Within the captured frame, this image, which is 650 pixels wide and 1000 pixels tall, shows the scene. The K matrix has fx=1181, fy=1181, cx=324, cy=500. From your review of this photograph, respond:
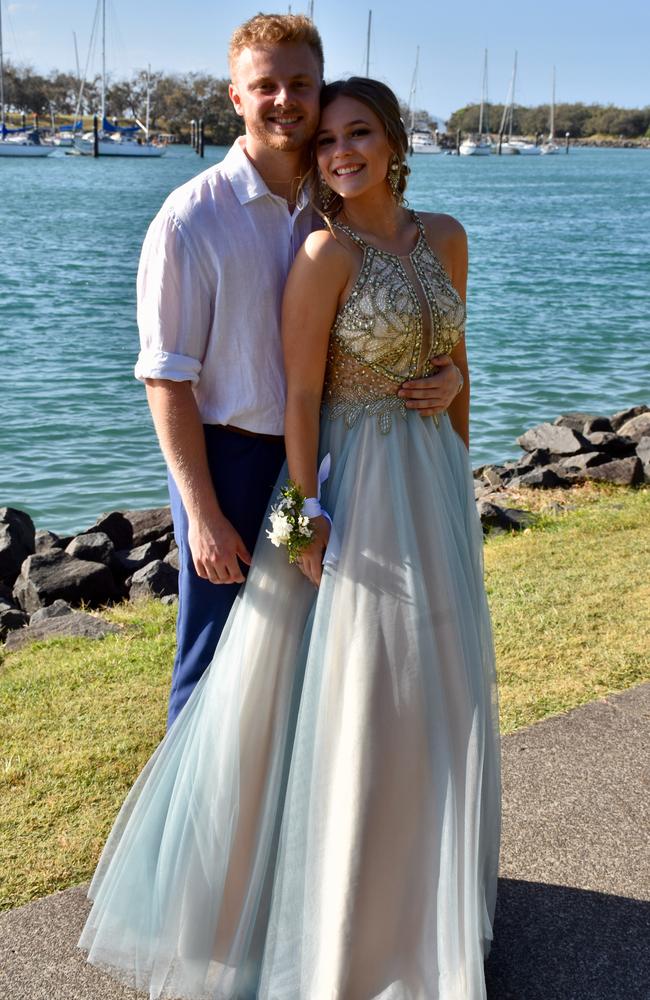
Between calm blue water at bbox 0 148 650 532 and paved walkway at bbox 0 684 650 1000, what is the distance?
823 centimetres

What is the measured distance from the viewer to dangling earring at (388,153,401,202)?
293 centimetres

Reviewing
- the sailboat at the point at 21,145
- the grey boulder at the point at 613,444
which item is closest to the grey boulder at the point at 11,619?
the grey boulder at the point at 613,444

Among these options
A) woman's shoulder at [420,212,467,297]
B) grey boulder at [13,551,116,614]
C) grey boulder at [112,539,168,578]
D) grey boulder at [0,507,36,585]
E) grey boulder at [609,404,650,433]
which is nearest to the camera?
woman's shoulder at [420,212,467,297]

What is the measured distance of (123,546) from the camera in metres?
9.77

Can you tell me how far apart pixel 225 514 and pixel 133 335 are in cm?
2000

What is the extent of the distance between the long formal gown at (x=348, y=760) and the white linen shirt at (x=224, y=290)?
0.16 metres

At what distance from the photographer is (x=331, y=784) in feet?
9.16

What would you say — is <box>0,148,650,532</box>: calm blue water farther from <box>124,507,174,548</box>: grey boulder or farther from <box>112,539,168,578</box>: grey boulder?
<box>112,539,168,578</box>: grey boulder

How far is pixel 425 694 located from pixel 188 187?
1341 millimetres

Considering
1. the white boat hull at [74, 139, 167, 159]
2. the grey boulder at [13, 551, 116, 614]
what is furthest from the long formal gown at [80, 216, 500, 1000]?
the white boat hull at [74, 139, 167, 159]

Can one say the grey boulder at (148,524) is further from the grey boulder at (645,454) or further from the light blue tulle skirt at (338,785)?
the light blue tulle skirt at (338,785)

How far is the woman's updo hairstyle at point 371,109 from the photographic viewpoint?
2.80 m

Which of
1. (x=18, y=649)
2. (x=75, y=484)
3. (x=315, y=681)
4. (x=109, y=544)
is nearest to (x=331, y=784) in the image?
(x=315, y=681)

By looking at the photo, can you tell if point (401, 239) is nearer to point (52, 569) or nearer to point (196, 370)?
point (196, 370)
